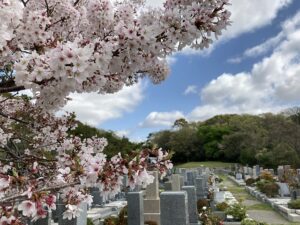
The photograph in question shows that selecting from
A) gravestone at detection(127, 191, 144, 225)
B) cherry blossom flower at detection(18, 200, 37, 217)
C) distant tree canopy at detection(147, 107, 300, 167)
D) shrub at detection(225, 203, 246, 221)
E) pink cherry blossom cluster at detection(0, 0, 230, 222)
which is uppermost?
distant tree canopy at detection(147, 107, 300, 167)

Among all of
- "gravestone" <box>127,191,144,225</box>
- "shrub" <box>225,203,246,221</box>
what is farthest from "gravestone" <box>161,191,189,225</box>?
"shrub" <box>225,203,246,221</box>

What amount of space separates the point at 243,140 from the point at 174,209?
51793mm

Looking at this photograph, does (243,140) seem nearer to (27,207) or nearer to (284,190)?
(284,190)

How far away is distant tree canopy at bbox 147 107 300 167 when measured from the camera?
37688mm

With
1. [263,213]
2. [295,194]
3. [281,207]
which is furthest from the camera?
[295,194]

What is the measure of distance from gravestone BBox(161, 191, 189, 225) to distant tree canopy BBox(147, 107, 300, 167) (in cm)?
2822

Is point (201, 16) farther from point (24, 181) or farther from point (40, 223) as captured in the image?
point (40, 223)

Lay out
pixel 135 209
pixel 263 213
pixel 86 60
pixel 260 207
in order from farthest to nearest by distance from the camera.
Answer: pixel 260 207, pixel 263 213, pixel 135 209, pixel 86 60

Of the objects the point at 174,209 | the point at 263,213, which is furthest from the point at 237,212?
the point at 174,209

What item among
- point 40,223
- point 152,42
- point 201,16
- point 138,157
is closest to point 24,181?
point 138,157

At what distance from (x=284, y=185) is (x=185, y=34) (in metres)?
18.7

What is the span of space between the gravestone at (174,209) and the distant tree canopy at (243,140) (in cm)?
2822

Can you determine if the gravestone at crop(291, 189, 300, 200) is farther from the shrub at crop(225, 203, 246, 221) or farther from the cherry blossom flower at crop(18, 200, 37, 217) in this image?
the cherry blossom flower at crop(18, 200, 37, 217)

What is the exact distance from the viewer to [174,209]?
21.6ft
